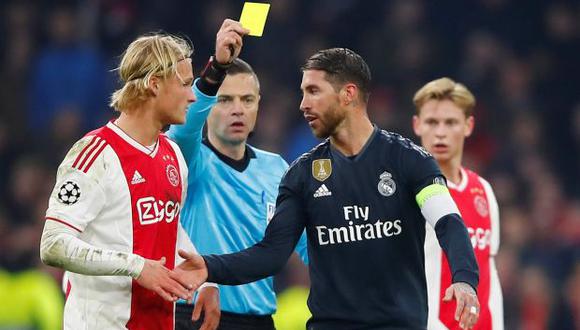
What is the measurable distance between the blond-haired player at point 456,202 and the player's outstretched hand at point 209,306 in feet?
4.47

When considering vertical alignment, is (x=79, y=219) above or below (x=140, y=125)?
below

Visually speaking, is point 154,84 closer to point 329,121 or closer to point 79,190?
point 79,190

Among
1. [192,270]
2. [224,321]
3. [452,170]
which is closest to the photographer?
[192,270]

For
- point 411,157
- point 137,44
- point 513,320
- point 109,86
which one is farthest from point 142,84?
point 109,86

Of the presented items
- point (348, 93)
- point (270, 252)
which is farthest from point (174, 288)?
point (348, 93)

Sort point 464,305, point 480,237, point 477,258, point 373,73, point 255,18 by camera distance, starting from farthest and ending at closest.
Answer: point 373,73
point 480,237
point 477,258
point 255,18
point 464,305

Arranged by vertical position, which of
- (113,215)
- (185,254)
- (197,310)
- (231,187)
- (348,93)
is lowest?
(197,310)

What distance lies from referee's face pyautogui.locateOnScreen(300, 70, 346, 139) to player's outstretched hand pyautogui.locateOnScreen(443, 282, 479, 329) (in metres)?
1.01

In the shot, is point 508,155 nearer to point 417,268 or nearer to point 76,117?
point 76,117

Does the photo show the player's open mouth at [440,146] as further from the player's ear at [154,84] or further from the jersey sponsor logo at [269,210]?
the player's ear at [154,84]

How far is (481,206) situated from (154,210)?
2.60 m

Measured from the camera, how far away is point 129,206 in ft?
17.1

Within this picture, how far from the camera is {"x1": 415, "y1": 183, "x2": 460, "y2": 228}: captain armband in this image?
5457 millimetres

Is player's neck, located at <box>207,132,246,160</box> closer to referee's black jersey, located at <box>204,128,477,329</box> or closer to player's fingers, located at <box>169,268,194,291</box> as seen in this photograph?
referee's black jersey, located at <box>204,128,477,329</box>
